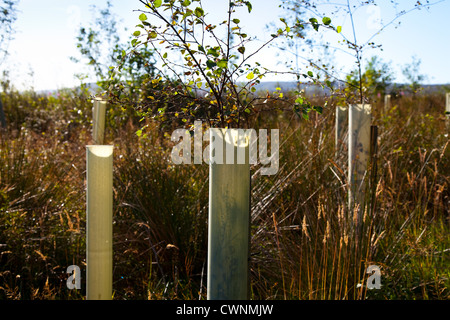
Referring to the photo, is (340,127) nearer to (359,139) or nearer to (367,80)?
(359,139)

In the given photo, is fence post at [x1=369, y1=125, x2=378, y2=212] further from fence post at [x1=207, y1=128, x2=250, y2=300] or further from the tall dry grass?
fence post at [x1=207, y1=128, x2=250, y2=300]

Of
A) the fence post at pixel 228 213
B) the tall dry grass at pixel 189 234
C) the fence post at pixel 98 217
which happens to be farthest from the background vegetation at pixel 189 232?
the fence post at pixel 228 213

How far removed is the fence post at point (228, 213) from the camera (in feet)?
4.42

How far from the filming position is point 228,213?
1351mm

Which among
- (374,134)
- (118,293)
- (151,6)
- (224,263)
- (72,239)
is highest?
(151,6)

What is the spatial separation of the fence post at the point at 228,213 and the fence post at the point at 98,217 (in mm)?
431

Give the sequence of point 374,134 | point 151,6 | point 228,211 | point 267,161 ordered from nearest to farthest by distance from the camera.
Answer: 1. point 228,211
2. point 151,6
3. point 374,134
4. point 267,161

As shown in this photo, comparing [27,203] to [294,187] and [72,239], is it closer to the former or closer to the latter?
[72,239]

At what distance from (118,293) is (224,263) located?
1430 mm

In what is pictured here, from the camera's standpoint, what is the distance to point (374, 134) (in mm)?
2795

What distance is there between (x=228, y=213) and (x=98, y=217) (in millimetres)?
506
